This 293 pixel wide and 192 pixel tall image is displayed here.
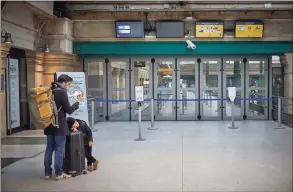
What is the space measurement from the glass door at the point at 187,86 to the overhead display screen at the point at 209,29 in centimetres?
115

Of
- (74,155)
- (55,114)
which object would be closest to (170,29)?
(74,155)

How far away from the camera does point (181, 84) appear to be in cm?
1134

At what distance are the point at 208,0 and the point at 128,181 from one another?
630cm

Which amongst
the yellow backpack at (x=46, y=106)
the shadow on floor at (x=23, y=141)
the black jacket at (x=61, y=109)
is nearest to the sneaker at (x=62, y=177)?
the black jacket at (x=61, y=109)

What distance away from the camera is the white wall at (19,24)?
756 cm

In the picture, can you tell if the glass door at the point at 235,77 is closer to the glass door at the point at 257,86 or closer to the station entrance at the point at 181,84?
the station entrance at the point at 181,84

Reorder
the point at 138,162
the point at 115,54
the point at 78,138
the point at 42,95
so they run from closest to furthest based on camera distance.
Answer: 1. the point at 42,95
2. the point at 78,138
3. the point at 138,162
4. the point at 115,54

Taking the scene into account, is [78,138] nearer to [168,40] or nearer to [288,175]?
[288,175]

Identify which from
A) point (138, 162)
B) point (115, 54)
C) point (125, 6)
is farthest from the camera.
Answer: point (115, 54)

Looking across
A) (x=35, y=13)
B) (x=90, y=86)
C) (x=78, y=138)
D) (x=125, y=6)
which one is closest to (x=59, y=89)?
(x=78, y=138)

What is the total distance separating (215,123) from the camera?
10.3 m

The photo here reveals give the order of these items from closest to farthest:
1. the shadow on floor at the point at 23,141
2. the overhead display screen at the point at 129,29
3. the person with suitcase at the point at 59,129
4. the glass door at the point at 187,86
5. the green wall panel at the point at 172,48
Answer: the person with suitcase at the point at 59,129
the shadow on floor at the point at 23,141
the overhead display screen at the point at 129,29
the green wall panel at the point at 172,48
the glass door at the point at 187,86

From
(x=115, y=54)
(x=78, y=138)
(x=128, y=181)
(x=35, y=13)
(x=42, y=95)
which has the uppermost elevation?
(x=35, y=13)

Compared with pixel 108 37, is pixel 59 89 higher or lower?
lower
